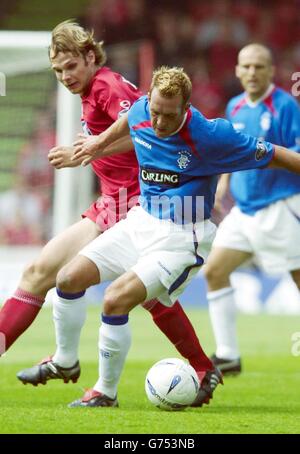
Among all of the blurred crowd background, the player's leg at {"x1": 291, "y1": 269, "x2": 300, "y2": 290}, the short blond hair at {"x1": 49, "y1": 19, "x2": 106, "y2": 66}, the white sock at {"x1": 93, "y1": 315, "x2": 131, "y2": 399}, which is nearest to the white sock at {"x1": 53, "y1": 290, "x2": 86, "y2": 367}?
the white sock at {"x1": 93, "y1": 315, "x2": 131, "y2": 399}

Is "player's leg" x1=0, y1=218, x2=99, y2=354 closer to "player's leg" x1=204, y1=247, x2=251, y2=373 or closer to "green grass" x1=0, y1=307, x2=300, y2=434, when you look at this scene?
"green grass" x1=0, y1=307, x2=300, y2=434

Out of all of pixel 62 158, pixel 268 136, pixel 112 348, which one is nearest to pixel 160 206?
pixel 62 158

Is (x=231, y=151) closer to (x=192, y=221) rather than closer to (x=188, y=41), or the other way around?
(x=192, y=221)

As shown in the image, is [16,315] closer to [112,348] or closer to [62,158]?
[112,348]

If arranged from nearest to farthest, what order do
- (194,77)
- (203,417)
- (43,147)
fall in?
1. (203,417)
2. (43,147)
3. (194,77)

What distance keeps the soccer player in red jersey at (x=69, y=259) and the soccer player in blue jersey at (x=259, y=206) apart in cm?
175

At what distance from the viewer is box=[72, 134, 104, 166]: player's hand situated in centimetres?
605

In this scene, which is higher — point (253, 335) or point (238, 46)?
point (238, 46)

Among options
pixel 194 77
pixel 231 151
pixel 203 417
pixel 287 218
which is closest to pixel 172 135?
pixel 231 151

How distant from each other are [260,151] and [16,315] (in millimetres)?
1744

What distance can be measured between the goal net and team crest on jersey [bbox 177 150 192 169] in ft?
23.3
